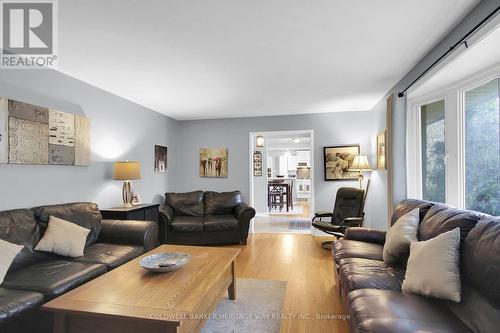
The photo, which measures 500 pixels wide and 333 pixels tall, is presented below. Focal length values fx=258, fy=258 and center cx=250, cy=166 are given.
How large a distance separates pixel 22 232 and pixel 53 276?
0.65 meters

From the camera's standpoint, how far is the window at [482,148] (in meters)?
2.16

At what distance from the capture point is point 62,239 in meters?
2.38

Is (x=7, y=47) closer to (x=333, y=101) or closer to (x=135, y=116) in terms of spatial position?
(x=135, y=116)

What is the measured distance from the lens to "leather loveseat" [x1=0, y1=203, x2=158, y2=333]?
64.7 inches

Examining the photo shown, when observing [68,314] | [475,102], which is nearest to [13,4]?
[68,314]

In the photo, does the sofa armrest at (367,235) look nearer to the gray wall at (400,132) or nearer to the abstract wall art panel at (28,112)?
the gray wall at (400,132)

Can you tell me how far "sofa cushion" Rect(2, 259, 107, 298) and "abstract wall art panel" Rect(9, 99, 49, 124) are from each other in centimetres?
142

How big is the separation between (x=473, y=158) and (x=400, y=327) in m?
1.95

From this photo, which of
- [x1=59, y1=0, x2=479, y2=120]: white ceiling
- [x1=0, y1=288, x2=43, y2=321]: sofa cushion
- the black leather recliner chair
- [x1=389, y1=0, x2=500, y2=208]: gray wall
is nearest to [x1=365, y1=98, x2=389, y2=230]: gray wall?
the black leather recliner chair

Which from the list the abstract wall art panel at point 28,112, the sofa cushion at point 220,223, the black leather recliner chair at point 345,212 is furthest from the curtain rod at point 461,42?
the abstract wall art panel at point 28,112

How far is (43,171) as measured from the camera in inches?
107

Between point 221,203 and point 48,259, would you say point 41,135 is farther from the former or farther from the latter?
point 221,203

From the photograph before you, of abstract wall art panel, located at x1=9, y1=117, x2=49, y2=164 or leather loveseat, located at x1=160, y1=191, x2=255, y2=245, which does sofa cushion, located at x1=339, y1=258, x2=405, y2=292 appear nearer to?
leather loveseat, located at x1=160, y1=191, x2=255, y2=245

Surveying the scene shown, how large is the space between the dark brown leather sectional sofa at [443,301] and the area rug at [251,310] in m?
0.71
